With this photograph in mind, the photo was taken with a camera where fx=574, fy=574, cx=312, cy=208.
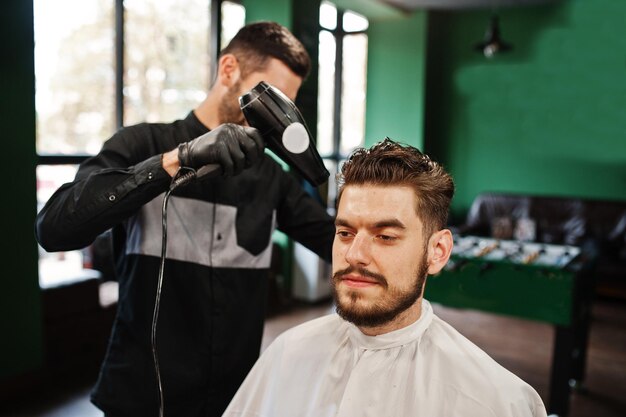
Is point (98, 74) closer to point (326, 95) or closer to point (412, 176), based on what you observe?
point (326, 95)

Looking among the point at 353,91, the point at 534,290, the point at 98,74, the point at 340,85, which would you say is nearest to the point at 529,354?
the point at 534,290

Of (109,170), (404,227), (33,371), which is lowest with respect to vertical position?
(33,371)

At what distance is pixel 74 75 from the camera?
382 centimetres

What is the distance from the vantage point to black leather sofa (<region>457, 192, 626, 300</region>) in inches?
223

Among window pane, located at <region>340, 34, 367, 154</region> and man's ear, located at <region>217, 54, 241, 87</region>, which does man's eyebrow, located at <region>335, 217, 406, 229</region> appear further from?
window pane, located at <region>340, 34, 367, 154</region>

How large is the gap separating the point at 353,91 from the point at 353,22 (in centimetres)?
81

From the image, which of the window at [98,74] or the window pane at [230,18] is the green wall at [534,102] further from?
the window at [98,74]

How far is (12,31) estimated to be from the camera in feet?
9.80

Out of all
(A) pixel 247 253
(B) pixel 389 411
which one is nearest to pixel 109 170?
(A) pixel 247 253

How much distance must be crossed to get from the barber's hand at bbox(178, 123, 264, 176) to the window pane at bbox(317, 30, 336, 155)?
5183mm

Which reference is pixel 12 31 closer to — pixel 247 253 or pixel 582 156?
pixel 247 253

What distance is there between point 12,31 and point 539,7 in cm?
573

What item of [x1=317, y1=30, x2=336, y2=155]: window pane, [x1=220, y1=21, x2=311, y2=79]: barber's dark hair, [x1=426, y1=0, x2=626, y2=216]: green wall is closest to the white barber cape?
[x1=220, y1=21, x2=311, y2=79]: barber's dark hair

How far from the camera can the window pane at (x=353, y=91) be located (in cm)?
690
